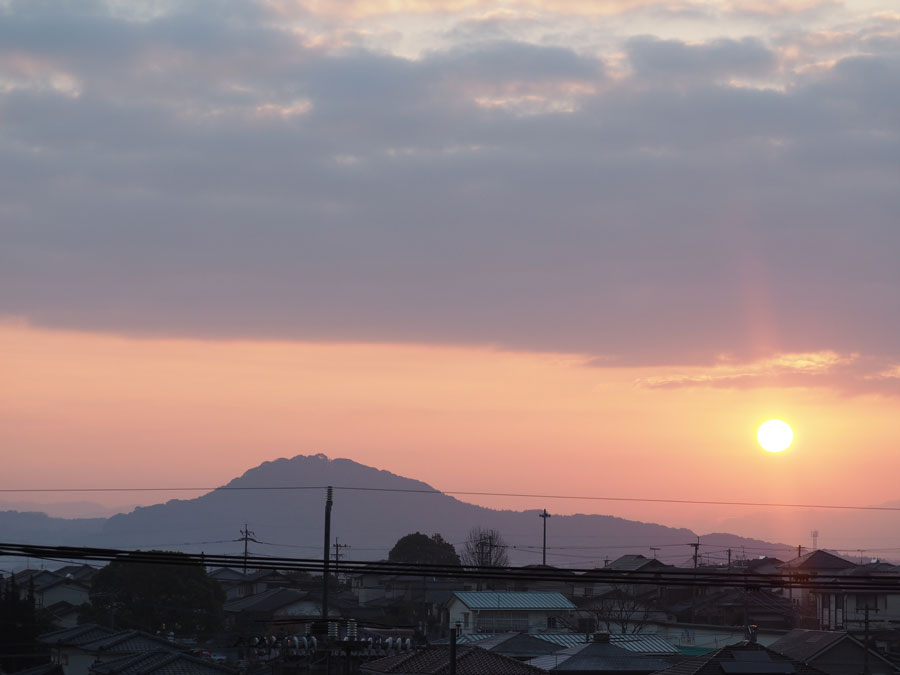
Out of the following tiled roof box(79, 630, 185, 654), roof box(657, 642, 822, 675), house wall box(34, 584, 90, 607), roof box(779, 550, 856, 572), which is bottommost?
house wall box(34, 584, 90, 607)

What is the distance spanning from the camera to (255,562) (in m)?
17.7

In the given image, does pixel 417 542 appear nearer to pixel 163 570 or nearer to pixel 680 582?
pixel 163 570

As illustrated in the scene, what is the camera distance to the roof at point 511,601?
7338cm

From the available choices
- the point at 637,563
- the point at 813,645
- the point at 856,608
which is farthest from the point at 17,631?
the point at 637,563

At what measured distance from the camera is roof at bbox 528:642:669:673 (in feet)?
153

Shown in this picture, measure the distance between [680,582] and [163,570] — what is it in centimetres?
6491

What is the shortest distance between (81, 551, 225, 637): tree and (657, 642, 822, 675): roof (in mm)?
43763

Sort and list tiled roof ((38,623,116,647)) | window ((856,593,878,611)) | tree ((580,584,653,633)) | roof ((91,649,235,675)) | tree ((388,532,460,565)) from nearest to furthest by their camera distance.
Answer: roof ((91,649,235,675))
tiled roof ((38,623,116,647))
window ((856,593,878,611))
tree ((580,584,653,633))
tree ((388,532,460,565))

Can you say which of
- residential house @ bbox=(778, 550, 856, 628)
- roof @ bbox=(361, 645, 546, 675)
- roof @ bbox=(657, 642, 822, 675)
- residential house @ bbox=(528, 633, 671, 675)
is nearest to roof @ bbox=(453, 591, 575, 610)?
residential house @ bbox=(778, 550, 856, 628)

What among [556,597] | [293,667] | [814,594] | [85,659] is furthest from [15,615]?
[814,594]

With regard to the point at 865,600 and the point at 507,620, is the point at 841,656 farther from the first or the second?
the point at 507,620

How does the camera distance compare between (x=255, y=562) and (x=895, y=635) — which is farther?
(x=895, y=635)

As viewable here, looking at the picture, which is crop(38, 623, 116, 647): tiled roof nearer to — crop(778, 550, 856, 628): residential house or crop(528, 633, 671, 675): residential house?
crop(528, 633, 671, 675): residential house

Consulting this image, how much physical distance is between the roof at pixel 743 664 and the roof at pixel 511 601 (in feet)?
112
